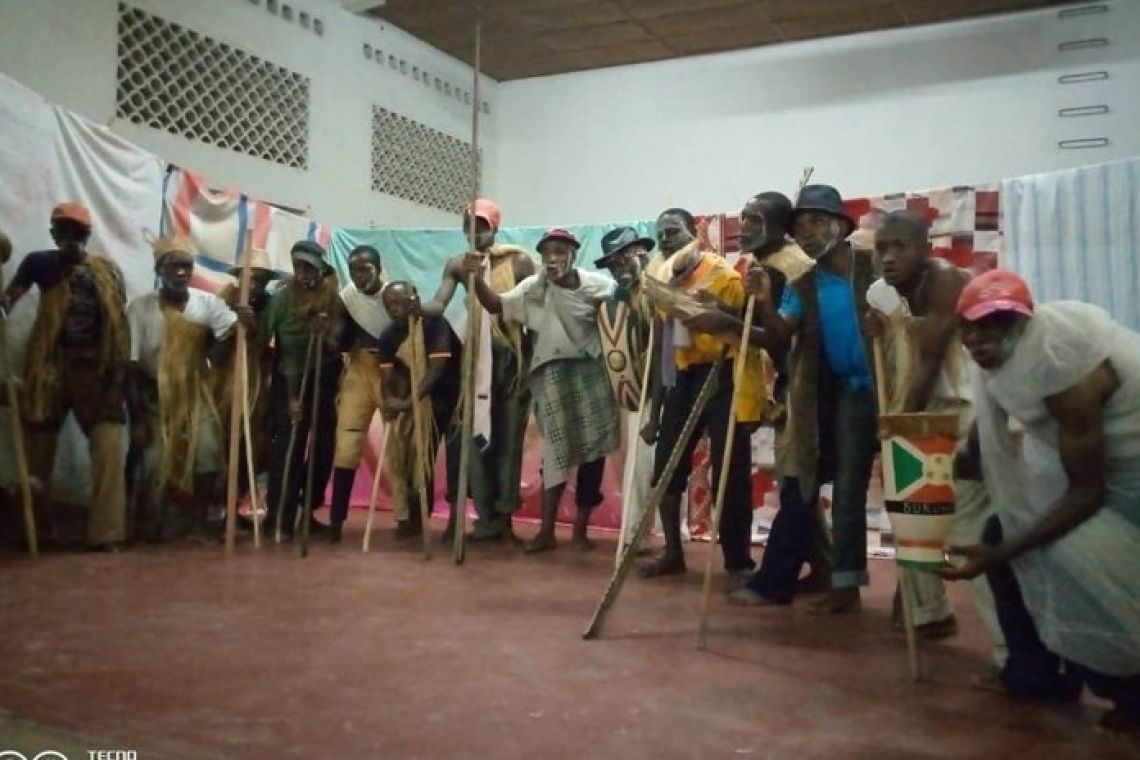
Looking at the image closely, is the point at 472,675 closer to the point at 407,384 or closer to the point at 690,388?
the point at 690,388

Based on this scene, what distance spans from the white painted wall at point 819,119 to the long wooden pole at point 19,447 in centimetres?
487

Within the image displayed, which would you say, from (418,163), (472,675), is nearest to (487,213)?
(472,675)

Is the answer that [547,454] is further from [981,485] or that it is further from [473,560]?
[981,485]

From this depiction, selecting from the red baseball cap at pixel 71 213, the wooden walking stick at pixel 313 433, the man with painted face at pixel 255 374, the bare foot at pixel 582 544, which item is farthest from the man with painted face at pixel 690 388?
the red baseball cap at pixel 71 213

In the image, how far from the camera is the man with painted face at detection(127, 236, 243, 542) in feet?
15.2

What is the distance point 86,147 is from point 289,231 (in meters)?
1.45

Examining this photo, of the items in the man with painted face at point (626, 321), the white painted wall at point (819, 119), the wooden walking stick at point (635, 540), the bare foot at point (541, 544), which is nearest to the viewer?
the wooden walking stick at point (635, 540)

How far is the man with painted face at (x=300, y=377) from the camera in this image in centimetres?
482

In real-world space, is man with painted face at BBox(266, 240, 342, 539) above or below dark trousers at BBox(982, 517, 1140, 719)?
above

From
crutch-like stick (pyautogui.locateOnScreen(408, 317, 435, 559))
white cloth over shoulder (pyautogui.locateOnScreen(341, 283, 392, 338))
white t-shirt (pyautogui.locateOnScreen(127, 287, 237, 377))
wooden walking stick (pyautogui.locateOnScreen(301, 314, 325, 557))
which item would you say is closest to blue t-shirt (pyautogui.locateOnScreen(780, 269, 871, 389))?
crutch-like stick (pyautogui.locateOnScreen(408, 317, 435, 559))

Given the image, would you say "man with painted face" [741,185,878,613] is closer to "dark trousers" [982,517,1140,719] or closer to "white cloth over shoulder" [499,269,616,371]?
"dark trousers" [982,517,1140,719]

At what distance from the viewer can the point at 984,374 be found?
2246mm

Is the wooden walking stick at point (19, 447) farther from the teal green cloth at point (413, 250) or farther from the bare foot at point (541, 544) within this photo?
the teal green cloth at point (413, 250)

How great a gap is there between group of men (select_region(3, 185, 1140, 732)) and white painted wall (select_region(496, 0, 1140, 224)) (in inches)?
104
